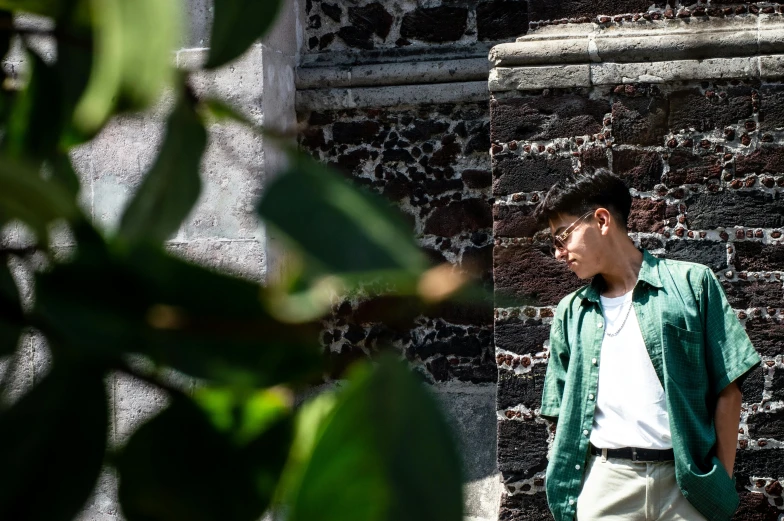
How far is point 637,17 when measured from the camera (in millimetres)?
3408

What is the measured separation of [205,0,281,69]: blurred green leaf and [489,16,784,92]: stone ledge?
305cm

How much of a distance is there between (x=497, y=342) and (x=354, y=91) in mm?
1732

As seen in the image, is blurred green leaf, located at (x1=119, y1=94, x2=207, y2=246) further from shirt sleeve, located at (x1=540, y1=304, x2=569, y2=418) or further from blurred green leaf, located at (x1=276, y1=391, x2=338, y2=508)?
shirt sleeve, located at (x1=540, y1=304, x2=569, y2=418)

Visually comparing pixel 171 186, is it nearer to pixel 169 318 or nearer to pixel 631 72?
pixel 169 318

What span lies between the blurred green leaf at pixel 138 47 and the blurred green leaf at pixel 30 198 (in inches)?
1.2

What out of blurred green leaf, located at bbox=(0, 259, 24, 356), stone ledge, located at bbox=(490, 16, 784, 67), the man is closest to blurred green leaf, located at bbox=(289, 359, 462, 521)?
blurred green leaf, located at bbox=(0, 259, 24, 356)

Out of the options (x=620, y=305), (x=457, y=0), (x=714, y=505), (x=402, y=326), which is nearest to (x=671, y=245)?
(x=620, y=305)

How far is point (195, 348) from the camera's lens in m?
0.26

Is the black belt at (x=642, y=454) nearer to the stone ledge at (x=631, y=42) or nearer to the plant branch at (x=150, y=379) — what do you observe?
the stone ledge at (x=631, y=42)

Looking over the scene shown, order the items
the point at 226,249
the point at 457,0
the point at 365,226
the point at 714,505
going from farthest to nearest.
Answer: the point at 457,0 < the point at 226,249 < the point at 714,505 < the point at 365,226

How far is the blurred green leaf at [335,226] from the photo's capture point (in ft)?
0.76

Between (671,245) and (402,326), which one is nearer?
(402,326)

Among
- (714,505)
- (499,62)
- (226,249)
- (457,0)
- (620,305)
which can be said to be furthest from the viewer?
(457,0)

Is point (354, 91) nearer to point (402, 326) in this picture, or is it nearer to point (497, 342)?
point (497, 342)
